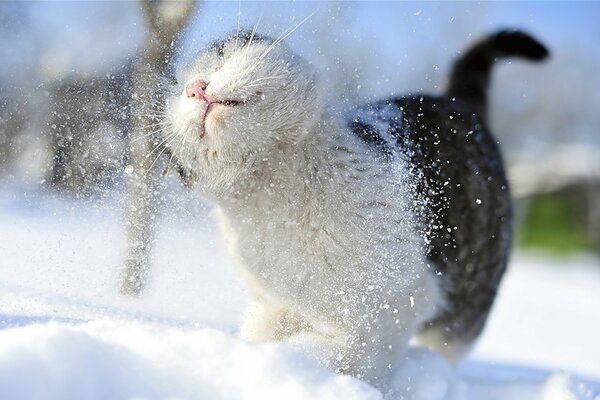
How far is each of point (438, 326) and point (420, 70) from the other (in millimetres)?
1180

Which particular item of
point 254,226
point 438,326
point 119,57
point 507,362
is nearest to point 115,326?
point 254,226

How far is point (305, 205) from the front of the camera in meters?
2.28

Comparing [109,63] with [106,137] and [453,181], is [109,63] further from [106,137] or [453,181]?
[453,181]

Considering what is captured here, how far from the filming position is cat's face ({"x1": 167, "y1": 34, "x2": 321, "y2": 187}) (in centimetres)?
205

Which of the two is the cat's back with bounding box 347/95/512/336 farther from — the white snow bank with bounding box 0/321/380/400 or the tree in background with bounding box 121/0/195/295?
the white snow bank with bounding box 0/321/380/400

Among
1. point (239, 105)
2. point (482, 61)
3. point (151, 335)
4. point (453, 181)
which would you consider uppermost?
point (482, 61)

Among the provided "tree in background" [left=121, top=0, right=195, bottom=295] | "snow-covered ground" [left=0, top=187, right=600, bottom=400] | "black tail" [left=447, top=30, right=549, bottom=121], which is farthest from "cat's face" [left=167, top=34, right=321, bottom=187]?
"black tail" [left=447, top=30, right=549, bottom=121]

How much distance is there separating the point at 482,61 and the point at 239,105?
2423 millimetres

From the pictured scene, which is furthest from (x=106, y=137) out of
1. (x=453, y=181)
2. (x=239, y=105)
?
(x=453, y=181)

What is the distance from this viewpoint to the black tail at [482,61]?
394 cm

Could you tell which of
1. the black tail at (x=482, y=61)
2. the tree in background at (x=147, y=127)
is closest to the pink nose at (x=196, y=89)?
the tree in background at (x=147, y=127)

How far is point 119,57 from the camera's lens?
289 cm

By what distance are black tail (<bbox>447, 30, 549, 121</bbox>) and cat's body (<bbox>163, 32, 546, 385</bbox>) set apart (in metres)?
1.25

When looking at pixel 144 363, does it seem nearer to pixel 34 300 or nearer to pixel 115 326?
pixel 115 326
